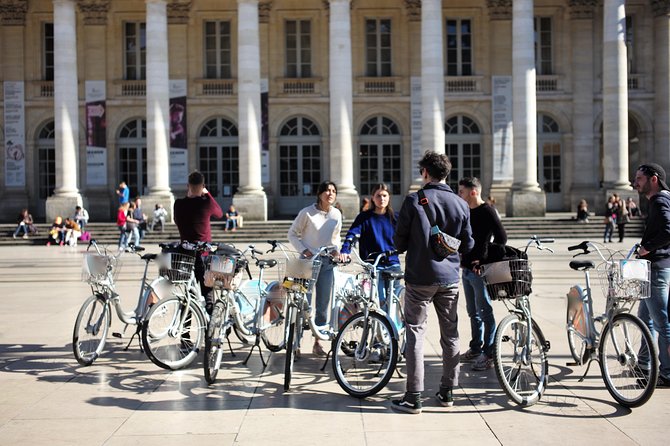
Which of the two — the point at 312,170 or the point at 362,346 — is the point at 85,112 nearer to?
the point at 312,170

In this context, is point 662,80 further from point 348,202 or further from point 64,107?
point 64,107

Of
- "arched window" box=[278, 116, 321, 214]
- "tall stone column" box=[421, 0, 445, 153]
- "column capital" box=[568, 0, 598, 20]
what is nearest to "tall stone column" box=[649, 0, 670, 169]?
"column capital" box=[568, 0, 598, 20]

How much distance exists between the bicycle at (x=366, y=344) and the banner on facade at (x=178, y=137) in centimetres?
2783

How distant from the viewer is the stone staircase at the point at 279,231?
98.6 ft

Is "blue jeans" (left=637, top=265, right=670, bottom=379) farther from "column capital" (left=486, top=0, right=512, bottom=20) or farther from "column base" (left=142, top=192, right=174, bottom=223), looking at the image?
"column capital" (left=486, top=0, right=512, bottom=20)

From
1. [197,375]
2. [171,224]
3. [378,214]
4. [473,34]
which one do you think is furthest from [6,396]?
[473,34]

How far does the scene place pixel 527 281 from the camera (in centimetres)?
736

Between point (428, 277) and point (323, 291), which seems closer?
point (428, 277)

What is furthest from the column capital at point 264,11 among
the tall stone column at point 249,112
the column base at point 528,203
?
the column base at point 528,203

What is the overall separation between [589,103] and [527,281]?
30.5m

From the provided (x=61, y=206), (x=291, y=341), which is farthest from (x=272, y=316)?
(x=61, y=206)

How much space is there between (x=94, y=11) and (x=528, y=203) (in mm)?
18857

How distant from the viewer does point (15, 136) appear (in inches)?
1412

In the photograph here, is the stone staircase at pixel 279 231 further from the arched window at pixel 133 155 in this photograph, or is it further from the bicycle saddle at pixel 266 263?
the bicycle saddle at pixel 266 263
